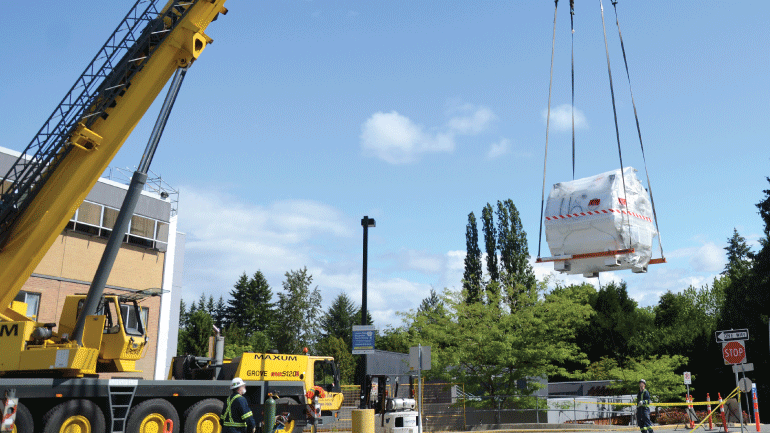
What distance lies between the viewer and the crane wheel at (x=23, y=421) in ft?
38.9

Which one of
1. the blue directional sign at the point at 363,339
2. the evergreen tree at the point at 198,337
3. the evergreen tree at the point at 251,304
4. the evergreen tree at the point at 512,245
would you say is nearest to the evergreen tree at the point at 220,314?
the evergreen tree at the point at 251,304

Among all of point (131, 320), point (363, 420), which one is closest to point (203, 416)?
point (131, 320)

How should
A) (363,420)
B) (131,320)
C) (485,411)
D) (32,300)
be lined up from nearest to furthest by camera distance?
1. (131,320)
2. (363,420)
3. (32,300)
4. (485,411)

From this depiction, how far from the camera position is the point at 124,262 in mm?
28094

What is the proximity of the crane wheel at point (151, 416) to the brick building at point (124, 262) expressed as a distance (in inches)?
437

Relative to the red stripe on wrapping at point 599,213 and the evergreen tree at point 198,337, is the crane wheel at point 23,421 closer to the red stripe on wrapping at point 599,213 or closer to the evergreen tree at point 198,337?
the red stripe on wrapping at point 599,213

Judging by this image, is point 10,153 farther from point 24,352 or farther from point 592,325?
point 592,325

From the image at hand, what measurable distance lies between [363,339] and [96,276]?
7548 millimetres

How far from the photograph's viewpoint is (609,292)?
4862cm

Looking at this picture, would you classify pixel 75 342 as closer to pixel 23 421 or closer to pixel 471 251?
Answer: pixel 23 421

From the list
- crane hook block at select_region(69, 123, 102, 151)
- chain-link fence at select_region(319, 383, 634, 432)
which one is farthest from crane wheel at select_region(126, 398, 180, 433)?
chain-link fence at select_region(319, 383, 634, 432)

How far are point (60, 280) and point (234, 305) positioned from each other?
58.2m

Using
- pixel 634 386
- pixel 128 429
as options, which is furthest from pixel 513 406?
pixel 128 429

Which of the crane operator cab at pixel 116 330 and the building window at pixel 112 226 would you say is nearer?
the crane operator cab at pixel 116 330
